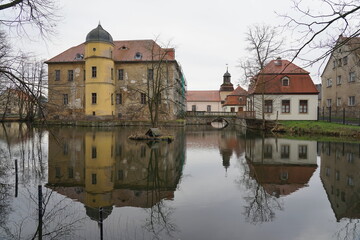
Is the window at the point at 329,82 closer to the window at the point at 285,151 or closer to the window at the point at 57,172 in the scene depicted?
the window at the point at 285,151

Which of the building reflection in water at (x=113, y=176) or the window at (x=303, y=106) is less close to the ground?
the window at (x=303, y=106)

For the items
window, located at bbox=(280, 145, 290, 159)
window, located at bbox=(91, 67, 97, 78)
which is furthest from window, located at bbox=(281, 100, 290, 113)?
window, located at bbox=(91, 67, 97, 78)

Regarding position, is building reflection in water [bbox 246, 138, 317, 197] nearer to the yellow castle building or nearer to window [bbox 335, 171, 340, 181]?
window [bbox 335, 171, 340, 181]

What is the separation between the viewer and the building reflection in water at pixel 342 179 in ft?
21.6

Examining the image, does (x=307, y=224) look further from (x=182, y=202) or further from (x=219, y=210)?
(x=182, y=202)

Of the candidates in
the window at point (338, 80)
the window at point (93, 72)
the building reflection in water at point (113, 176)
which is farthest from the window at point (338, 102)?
the window at point (93, 72)

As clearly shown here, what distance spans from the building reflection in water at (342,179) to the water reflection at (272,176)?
0.58m

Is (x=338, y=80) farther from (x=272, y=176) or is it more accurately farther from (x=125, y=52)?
(x=272, y=176)

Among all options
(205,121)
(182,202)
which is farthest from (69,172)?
(205,121)

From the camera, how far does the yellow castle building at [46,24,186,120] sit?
122ft

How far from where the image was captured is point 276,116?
32.4m

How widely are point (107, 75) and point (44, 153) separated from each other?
82.6 ft

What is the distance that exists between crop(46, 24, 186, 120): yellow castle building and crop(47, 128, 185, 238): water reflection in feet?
79.1

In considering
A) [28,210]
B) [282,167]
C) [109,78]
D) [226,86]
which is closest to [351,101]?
[282,167]
